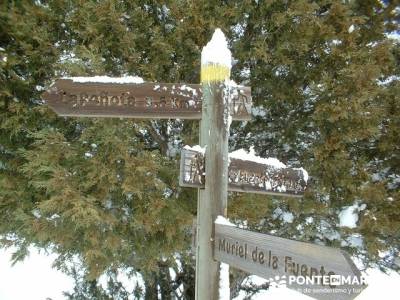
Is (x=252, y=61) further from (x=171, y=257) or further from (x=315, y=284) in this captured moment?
(x=315, y=284)

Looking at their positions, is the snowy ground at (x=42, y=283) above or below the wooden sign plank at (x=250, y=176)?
below

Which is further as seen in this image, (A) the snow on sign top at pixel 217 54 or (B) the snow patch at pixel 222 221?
(A) the snow on sign top at pixel 217 54

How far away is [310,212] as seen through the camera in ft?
15.6

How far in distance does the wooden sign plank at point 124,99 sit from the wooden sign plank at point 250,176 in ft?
0.91

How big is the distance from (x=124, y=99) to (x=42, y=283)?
7.54 meters

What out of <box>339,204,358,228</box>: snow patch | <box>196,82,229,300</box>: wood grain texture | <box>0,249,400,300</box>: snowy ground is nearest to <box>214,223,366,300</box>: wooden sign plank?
<box>196,82,229,300</box>: wood grain texture

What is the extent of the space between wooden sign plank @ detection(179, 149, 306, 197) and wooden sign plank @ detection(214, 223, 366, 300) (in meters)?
0.36

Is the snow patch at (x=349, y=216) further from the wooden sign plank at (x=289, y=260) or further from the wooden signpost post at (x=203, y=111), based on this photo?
the wooden sign plank at (x=289, y=260)

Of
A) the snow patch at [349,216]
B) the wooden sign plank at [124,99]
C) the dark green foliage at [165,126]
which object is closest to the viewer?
the wooden sign plank at [124,99]

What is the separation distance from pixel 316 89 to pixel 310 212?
1427 millimetres

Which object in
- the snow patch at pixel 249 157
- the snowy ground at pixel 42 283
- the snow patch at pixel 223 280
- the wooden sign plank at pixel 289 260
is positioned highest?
the snow patch at pixel 249 157

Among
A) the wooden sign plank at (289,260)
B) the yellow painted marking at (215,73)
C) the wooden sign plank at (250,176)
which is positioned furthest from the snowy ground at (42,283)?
the yellow painted marking at (215,73)

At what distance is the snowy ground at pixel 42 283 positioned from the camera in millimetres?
6875

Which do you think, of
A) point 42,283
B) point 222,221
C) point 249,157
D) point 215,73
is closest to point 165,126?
point 249,157
